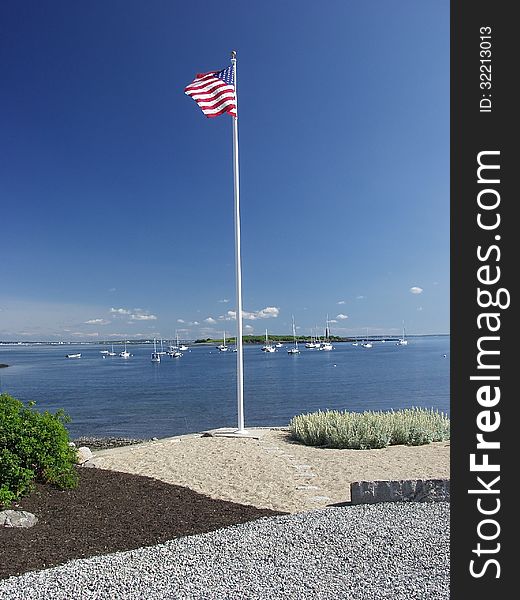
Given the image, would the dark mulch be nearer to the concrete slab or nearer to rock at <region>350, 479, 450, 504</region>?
rock at <region>350, 479, 450, 504</region>

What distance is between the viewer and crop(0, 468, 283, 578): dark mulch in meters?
5.04

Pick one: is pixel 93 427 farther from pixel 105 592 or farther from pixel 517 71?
pixel 517 71

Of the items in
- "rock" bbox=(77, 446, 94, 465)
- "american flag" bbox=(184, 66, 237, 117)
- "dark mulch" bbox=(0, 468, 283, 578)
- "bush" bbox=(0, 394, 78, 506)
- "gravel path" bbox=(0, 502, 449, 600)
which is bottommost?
"rock" bbox=(77, 446, 94, 465)

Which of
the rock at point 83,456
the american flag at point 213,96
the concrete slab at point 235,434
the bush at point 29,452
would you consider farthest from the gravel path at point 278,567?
the american flag at point 213,96

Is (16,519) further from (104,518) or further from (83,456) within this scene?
A: (83,456)

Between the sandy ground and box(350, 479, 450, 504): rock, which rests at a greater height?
box(350, 479, 450, 504): rock

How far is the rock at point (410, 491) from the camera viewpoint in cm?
630

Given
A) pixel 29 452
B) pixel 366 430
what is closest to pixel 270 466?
pixel 366 430

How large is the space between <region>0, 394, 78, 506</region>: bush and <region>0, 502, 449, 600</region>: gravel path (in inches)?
72.7

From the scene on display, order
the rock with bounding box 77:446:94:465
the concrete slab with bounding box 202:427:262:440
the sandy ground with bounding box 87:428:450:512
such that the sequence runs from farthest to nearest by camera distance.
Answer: the concrete slab with bounding box 202:427:262:440 < the rock with bounding box 77:446:94:465 < the sandy ground with bounding box 87:428:450:512

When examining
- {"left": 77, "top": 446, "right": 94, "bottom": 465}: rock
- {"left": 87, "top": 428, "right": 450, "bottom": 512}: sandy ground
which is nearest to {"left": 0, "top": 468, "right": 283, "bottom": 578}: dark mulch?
{"left": 87, "top": 428, "right": 450, "bottom": 512}: sandy ground

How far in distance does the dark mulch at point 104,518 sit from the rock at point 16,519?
0.08 metres

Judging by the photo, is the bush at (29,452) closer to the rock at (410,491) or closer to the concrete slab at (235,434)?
the rock at (410,491)

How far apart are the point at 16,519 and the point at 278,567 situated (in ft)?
9.38
